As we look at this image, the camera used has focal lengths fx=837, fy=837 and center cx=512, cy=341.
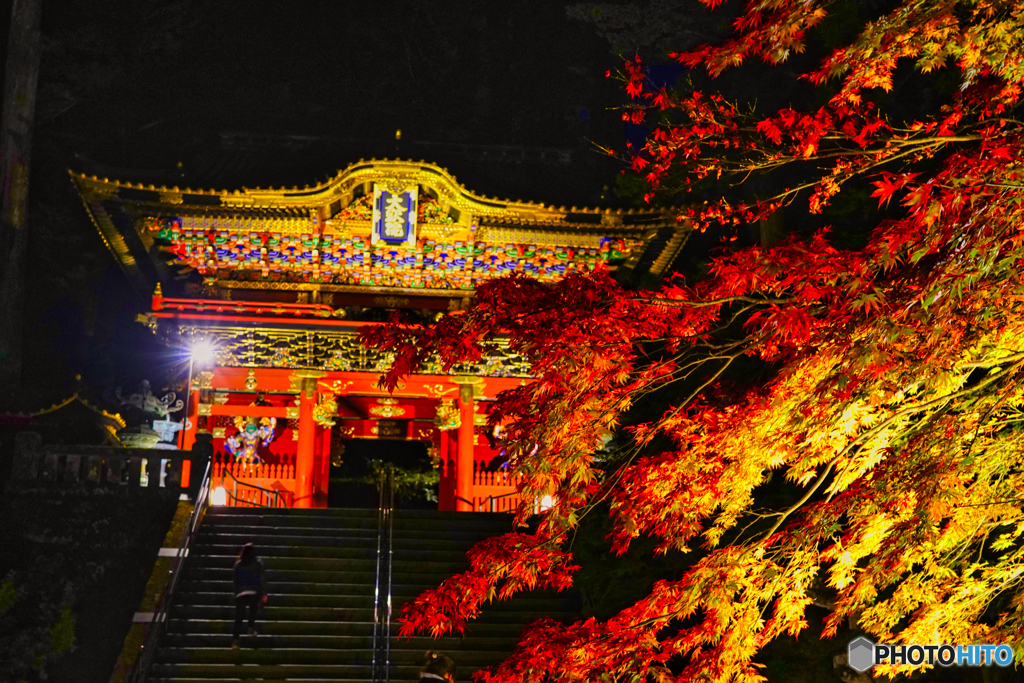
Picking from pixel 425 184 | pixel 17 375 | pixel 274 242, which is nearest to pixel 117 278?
pixel 17 375

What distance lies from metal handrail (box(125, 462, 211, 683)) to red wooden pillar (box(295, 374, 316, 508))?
3382 millimetres

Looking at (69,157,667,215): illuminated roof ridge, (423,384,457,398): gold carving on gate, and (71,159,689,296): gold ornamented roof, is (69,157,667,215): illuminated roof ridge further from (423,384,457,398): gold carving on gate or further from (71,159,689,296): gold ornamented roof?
(423,384,457,398): gold carving on gate

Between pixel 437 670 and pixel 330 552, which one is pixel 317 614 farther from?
pixel 437 670

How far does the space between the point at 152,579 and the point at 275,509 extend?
243 cm

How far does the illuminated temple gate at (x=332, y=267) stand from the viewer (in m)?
14.2

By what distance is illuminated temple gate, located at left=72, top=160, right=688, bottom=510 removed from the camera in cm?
1416

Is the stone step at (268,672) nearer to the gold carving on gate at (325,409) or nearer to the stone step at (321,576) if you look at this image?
the stone step at (321,576)

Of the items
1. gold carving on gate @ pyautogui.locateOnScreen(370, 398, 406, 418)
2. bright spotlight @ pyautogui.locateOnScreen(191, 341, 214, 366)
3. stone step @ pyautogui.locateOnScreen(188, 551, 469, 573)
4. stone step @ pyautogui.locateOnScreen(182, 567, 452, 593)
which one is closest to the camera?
stone step @ pyautogui.locateOnScreen(182, 567, 452, 593)

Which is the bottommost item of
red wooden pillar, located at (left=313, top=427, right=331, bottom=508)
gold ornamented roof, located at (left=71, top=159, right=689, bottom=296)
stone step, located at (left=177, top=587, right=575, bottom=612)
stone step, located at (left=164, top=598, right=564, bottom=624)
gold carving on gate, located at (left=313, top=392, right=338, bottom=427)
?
stone step, located at (left=164, top=598, right=564, bottom=624)

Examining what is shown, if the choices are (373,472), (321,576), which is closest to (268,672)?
(321,576)

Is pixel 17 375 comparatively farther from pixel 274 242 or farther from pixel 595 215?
pixel 595 215

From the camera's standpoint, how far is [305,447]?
597 inches

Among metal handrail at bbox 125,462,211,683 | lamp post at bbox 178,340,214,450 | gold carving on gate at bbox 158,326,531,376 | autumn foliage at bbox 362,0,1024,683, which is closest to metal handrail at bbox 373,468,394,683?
metal handrail at bbox 125,462,211,683

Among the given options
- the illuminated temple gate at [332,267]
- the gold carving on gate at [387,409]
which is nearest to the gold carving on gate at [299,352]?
the illuminated temple gate at [332,267]
